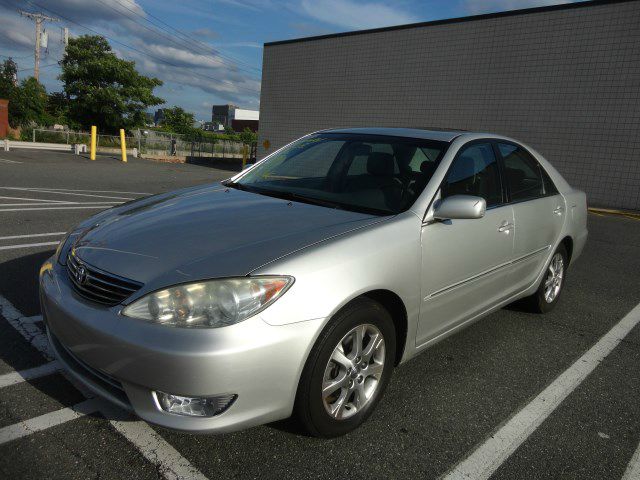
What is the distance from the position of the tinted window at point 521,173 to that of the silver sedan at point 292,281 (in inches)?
2.7

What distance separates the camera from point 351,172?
3385 mm

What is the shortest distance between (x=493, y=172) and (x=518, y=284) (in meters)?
0.88

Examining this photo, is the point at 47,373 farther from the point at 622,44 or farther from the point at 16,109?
the point at 16,109

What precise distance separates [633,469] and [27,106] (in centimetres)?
4330

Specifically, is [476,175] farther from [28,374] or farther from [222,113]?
[222,113]

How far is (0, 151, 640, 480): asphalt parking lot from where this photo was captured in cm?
218

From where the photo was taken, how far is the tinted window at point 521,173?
3.76m

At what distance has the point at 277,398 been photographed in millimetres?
2055

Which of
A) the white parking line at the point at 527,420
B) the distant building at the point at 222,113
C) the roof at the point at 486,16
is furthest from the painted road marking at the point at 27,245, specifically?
the distant building at the point at 222,113

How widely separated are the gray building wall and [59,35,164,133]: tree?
Result: 79.4 ft

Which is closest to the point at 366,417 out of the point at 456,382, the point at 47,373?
the point at 456,382

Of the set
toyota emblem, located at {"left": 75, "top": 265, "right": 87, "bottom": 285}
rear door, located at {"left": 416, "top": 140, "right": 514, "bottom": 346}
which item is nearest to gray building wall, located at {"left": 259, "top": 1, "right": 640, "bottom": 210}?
rear door, located at {"left": 416, "top": 140, "right": 514, "bottom": 346}

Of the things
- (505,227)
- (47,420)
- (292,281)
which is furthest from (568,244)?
(47,420)

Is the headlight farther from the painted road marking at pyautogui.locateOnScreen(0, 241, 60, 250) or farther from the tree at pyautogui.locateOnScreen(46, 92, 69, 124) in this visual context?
the tree at pyautogui.locateOnScreen(46, 92, 69, 124)
